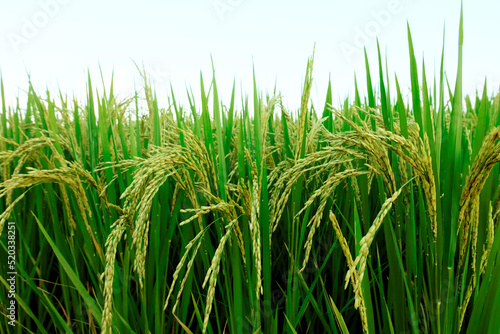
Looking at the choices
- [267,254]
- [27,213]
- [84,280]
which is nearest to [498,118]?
[267,254]

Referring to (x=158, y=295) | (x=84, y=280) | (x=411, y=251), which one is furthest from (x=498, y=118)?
(x=84, y=280)

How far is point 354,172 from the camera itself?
3.19ft

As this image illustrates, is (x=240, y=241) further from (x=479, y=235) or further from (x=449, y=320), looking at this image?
(x=479, y=235)

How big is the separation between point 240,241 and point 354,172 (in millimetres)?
437

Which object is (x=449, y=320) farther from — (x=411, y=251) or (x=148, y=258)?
(x=148, y=258)

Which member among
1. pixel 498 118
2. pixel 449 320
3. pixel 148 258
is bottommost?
pixel 449 320

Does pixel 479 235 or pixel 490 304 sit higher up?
pixel 479 235

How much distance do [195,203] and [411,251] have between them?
2.50 ft

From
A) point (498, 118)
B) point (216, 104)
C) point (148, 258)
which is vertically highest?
point (216, 104)

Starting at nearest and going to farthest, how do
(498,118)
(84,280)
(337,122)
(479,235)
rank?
(479,235) → (498,118) → (84,280) → (337,122)

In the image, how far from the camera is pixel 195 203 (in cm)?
124

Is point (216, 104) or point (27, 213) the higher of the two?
point (216, 104)

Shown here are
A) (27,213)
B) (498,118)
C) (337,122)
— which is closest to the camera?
(498,118)

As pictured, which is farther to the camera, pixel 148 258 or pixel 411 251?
Answer: pixel 148 258
